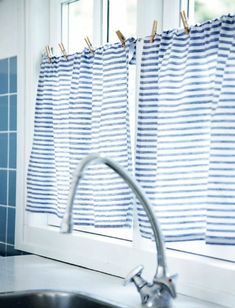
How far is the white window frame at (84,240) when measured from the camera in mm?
1859

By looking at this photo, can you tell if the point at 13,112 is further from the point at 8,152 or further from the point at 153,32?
the point at 153,32

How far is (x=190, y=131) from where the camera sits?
1.85 meters

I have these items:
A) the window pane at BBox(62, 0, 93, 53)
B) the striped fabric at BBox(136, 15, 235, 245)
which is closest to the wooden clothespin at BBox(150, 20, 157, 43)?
the striped fabric at BBox(136, 15, 235, 245)

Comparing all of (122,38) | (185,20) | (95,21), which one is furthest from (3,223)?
(185,20)

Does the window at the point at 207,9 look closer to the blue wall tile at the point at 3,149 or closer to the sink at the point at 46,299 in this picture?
the sink at the point at 46,299

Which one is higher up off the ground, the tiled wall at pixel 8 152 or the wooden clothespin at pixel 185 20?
the wooden clothespin at pixel 185 20

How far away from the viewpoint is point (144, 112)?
6.59 ft

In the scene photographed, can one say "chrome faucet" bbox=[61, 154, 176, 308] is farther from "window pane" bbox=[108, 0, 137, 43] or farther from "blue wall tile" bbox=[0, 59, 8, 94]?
"blue wall tile" bbox=[0, 59, 8, 94]

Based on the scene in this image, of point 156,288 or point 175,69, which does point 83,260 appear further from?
point 175,69

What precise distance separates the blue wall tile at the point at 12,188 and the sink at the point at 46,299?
85cm

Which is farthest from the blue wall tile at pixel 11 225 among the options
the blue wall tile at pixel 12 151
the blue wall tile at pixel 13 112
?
the blue wall tile at pixel 13 112

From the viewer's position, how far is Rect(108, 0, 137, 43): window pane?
2279mm

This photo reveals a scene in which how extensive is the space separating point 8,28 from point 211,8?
1.21m

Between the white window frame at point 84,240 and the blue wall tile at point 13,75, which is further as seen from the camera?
the blue wall tile at point 13,75
